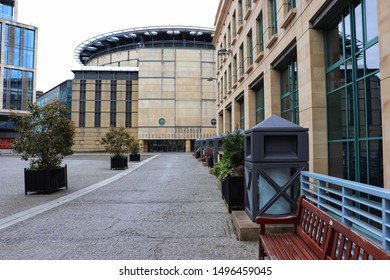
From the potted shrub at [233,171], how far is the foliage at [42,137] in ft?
20.3

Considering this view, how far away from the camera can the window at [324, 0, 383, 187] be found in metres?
A: 5.84

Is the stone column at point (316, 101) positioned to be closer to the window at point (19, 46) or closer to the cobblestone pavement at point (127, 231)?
the cobblestone pavement at point (127, 231)

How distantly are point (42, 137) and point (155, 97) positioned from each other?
49.4 metres

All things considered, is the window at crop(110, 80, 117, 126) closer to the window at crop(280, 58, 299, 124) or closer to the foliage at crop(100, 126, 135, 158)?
the foliage at crop(100, 126, 135, 158)

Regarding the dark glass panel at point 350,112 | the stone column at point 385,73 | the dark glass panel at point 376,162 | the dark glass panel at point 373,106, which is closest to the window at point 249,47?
the dark glass panel at point 350,112

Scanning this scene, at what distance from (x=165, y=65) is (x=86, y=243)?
56.9m

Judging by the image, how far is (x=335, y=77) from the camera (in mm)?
7746

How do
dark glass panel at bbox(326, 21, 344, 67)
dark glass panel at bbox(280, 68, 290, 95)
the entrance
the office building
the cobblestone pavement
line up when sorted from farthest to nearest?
the entrance, the office building, dark glass panel at bbox(280, 68, 290, 95), dark glass panel at bbox(326, 21, 344, 67), the cobblestone pavement

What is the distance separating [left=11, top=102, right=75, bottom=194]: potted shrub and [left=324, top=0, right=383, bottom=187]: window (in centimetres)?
904

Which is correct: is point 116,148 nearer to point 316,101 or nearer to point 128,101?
point 316,101

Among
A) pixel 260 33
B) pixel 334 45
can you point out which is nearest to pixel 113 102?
pixel 260 33

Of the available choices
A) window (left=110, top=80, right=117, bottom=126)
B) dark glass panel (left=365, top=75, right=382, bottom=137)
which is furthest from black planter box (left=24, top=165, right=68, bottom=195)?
window (left=110, top=80, right=117, bottom=126)

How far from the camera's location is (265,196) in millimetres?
4887
